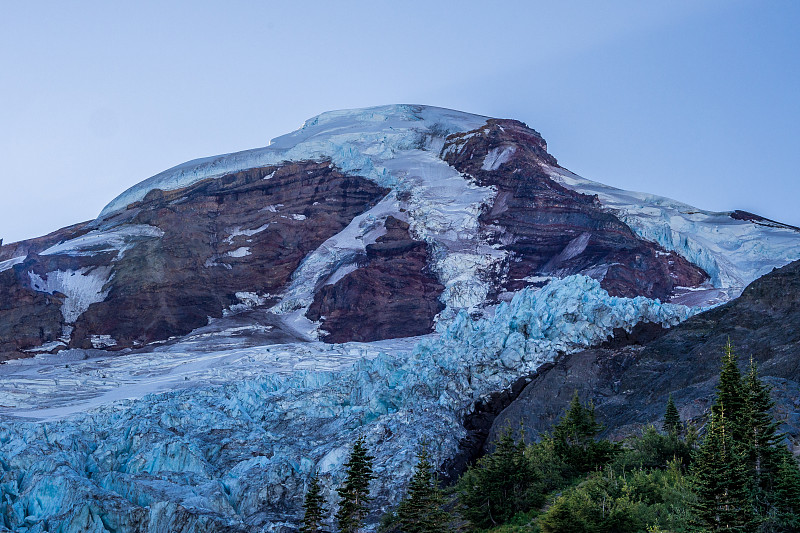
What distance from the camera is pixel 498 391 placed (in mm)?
61531

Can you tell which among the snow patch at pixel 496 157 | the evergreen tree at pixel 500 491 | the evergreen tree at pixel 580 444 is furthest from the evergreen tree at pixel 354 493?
the snow patch at pixel 496 157

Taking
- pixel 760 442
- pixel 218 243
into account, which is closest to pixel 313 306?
pixel 218 243

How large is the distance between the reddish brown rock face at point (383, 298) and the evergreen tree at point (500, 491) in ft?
168

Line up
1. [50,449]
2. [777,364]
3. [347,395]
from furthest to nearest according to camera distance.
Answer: [347,395]
[50,449]
[777,364]

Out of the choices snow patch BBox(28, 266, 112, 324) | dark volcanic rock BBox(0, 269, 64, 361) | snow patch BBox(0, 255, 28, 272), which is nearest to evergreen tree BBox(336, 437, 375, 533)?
dark volcanic rock BBox(0, 269, 64, 361)

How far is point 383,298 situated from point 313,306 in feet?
27.9

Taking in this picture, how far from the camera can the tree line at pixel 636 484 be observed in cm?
2261

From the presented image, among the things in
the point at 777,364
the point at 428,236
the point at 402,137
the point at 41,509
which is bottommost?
the point at 41,509

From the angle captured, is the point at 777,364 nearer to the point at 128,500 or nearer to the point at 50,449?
the point at 128,500

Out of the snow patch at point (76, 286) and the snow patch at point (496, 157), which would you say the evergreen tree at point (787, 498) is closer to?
the snow patch at point (76, 286)

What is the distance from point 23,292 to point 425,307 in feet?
153

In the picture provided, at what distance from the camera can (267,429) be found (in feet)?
191

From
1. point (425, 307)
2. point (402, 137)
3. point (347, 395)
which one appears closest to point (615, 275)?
point (425, 307)

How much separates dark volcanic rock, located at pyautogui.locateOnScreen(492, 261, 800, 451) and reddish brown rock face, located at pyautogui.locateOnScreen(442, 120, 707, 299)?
27.4m
